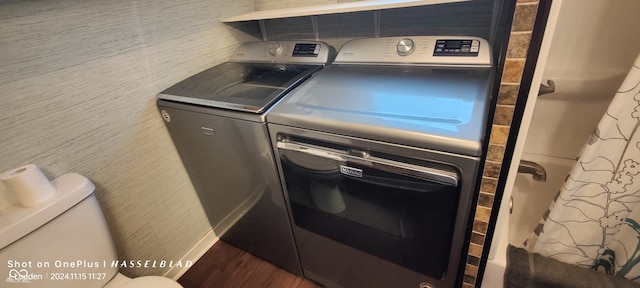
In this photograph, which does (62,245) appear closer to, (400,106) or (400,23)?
(400,106)

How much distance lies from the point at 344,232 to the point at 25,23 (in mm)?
1257

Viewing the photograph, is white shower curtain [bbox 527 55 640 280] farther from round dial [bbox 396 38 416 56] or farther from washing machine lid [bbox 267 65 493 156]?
round dial [bbox 396 38 416 56]

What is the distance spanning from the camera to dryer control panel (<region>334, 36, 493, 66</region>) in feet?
3.35

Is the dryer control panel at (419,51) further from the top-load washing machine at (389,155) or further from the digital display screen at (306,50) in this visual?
the digital display screen at (306,50)

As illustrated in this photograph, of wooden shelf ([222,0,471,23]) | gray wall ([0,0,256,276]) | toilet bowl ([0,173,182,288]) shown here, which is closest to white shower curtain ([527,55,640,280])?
wooden shelf ([222,0,471,23])

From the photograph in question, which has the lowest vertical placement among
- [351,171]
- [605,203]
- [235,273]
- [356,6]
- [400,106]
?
[235,273]

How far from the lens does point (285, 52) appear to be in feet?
4.65

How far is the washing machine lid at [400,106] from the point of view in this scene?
0.72 metres

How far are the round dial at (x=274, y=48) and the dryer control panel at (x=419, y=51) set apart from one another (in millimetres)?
342

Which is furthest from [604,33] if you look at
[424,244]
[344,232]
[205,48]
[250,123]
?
[205,48]

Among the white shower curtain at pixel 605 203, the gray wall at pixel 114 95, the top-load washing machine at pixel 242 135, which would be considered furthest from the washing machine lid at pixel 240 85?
the white shower curtain at pixel 605 203

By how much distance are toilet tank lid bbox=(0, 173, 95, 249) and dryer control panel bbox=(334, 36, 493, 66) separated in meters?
1.08

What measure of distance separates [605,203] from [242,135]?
128 centimetres

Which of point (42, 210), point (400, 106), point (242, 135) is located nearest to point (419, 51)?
point (400, 106)
